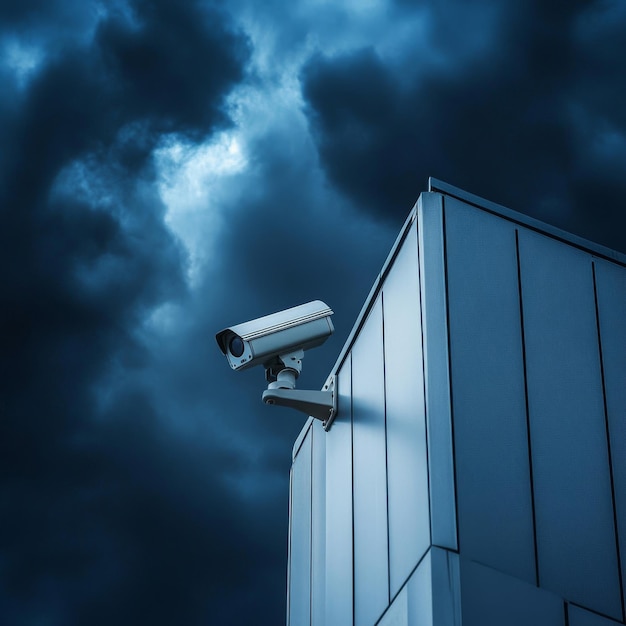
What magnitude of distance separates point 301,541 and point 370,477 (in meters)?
4.65

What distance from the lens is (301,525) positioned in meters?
12.5

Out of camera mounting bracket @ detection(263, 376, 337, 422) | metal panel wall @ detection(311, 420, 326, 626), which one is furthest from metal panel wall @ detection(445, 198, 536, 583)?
metal panel wall @ detection(311, 420, 326, 626)

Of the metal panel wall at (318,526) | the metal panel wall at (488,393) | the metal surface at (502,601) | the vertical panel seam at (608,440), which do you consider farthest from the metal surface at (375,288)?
the metal surface at (502,601)

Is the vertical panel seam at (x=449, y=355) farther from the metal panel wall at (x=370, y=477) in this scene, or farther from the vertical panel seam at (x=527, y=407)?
the metal panel wall at (x=370, y=477)

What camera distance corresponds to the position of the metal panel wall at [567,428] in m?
6.22

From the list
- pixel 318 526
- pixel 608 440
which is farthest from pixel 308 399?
pixel 608 440

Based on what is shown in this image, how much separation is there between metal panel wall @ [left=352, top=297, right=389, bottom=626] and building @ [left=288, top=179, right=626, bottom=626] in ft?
0.11

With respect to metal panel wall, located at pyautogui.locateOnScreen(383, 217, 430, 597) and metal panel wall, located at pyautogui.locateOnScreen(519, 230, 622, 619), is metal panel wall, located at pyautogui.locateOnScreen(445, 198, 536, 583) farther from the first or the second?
metal panel wall, located at pyautogui.locateOnScreen(383, 217, 430, 597)

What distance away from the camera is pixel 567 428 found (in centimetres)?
673

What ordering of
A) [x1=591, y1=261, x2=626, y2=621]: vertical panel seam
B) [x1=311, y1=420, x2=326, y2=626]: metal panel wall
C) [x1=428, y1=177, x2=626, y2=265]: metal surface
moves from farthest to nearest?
[x1=311, y1=420, x2=326, y2=626]: metal panel wall
[x1=428, y1=177, x2=626, y2=265]: metal surface
[x1=591, y1=261, x2=626, y2=621]: vertical panel seam

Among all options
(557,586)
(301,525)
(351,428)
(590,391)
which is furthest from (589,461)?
(301,525)

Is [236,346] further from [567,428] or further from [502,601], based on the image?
[502,601]

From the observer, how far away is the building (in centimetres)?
594

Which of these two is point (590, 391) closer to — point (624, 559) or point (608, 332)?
point (608, 332)
